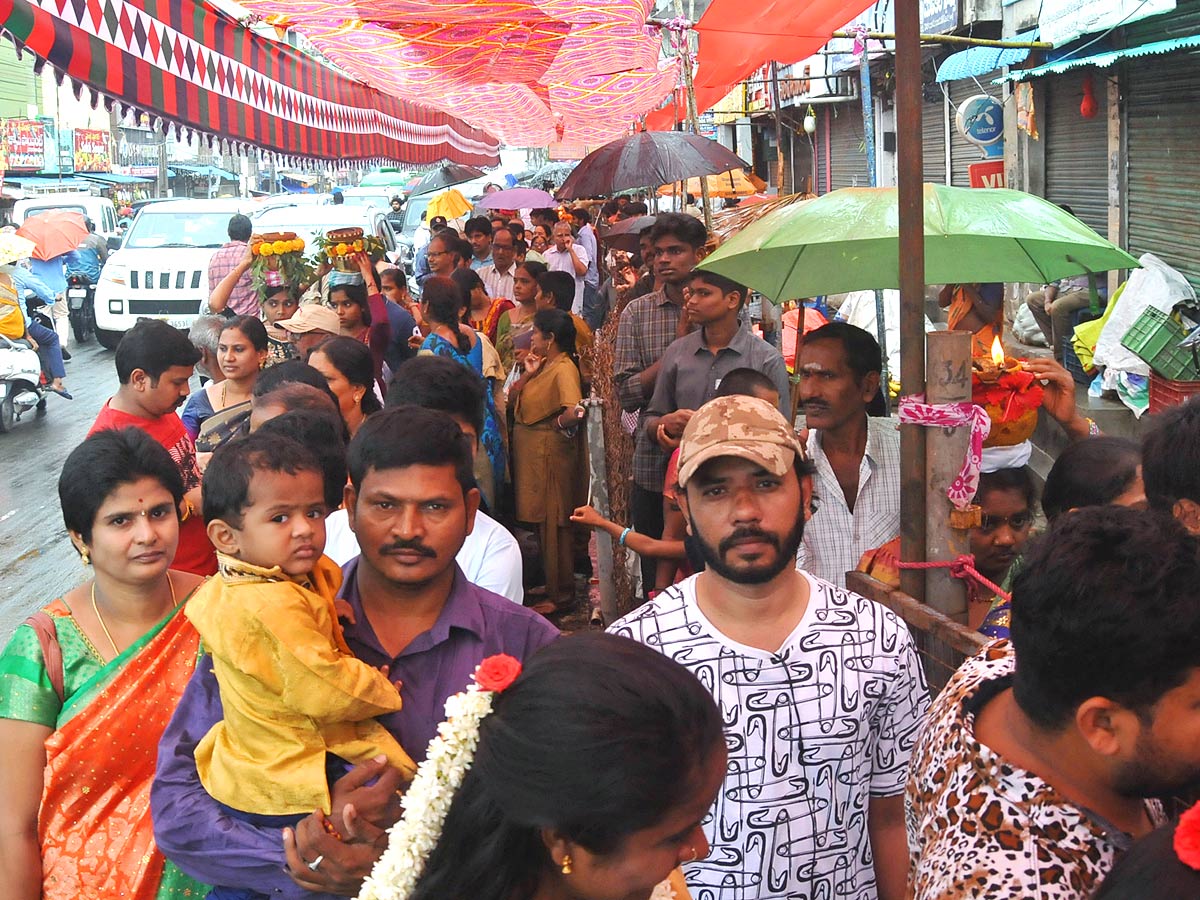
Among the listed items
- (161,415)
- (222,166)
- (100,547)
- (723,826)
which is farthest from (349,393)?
(222,166)

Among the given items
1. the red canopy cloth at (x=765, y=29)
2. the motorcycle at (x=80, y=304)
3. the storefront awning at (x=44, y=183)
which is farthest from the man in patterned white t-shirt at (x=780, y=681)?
the storefront awning at (x=44, y=183)

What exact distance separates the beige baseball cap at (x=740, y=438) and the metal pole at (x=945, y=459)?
1.50 ft

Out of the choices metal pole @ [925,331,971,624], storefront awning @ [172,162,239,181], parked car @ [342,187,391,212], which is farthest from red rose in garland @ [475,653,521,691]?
storefront awning @ [172,162,239,181]

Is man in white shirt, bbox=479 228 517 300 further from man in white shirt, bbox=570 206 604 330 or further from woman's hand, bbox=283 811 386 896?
woman's hand, bbox=283 811 386 896

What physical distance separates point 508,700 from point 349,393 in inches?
140

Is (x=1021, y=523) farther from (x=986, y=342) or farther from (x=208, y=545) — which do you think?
(x=208, y=545)

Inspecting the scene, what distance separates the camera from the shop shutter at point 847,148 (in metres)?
22.3

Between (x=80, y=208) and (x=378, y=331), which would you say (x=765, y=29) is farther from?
(x=80, y=208)

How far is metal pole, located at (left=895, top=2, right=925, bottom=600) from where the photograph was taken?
9.57 ft

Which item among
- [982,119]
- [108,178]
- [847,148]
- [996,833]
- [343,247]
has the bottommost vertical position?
[996,833]

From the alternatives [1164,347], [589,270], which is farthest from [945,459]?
[589,270]

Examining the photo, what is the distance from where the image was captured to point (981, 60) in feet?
41.7

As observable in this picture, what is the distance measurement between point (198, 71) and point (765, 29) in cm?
359

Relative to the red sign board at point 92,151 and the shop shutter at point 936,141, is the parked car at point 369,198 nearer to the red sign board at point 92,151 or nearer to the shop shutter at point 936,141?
the shop shutter at point 936,141
